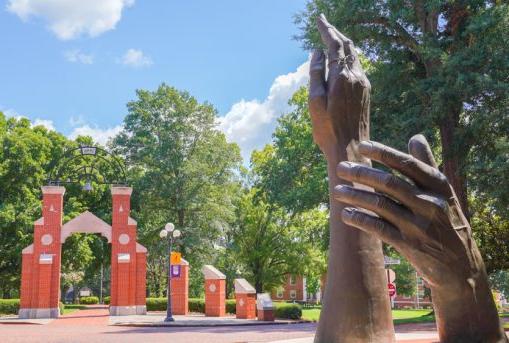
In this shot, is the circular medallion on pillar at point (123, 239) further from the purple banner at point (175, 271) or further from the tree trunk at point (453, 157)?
the tree trunk at point (453, 157)

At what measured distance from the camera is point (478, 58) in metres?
18.5

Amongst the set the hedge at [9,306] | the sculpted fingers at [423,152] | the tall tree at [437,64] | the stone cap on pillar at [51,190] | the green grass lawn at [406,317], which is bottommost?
the green grass lawn at [406,317]

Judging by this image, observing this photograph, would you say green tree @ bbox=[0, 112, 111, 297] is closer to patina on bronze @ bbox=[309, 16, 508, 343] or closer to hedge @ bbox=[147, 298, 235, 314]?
hedge @ bbox=[147, 298, 235, 314]

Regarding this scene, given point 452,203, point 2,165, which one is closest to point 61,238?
point 2,165

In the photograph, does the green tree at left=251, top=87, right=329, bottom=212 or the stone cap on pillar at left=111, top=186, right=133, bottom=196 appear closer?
the green tree at left=251, top=87, right=329, bottom=212

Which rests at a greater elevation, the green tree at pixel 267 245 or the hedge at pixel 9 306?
the green tree at pixel 267 245

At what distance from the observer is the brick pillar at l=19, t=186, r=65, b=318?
26.9m

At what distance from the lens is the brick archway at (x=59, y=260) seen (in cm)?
2702

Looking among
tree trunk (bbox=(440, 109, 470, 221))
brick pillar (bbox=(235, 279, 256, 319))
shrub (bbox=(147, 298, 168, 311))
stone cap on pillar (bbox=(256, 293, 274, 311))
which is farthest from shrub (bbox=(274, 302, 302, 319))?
tree trunk (bbox=(440, 109, 470, 221))

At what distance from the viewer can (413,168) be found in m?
4.33

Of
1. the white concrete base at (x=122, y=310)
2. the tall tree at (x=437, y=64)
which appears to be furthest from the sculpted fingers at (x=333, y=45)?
the white concrete base at (x=122, y=310)

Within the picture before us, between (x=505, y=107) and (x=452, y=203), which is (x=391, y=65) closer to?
(x=505, y=107)

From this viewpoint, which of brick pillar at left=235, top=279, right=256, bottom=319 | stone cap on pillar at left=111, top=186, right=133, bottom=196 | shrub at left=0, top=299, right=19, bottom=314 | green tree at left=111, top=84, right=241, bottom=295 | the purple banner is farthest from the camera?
green tree at left=111, top=84, right=241, bottom=295

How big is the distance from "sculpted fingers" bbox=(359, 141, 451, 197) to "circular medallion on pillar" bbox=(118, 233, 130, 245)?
25.4 meters
